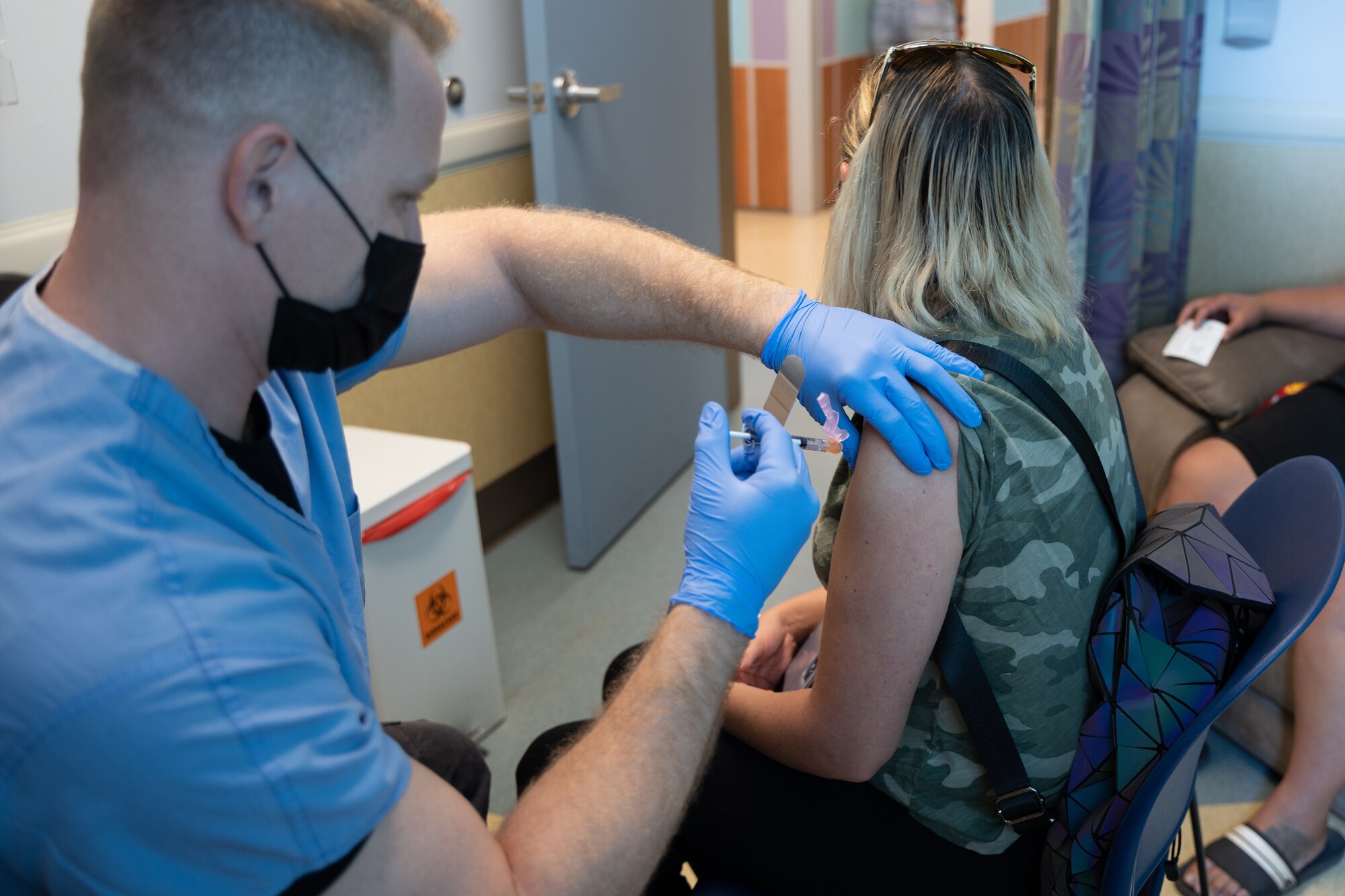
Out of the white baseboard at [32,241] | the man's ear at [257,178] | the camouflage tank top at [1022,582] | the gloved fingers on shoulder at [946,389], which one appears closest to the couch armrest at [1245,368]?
the camouflage tank top at [1022,582]

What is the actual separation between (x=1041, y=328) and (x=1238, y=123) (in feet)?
6.90

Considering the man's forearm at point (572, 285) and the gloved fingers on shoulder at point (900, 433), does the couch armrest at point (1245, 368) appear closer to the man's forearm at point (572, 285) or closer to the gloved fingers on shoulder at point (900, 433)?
the man's forearm at point (572, 285)

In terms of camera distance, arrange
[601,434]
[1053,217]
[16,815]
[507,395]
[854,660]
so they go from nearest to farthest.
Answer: [16,815] < [854,660] < [1053,217] < [601,434] < [507,395]

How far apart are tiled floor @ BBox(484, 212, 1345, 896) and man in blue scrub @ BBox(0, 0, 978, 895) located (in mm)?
824

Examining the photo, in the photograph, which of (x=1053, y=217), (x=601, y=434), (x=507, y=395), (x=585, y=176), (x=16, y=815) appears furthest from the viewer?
(x=507, y=395)

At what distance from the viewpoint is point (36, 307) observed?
0.72 m

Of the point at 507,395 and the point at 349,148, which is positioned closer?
the point at 349,148

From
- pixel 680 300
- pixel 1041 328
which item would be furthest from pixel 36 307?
pixel 1041 328

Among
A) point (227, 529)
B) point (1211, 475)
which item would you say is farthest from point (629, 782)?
point (1211, 475)

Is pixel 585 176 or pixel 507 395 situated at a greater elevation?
pixel 585 176

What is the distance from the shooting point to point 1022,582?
971 mm

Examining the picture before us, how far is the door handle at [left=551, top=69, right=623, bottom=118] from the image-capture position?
2.19 m

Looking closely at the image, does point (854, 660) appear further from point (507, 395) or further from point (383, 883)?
point (507, 395)

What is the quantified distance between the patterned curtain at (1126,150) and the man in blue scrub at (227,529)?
184cm
